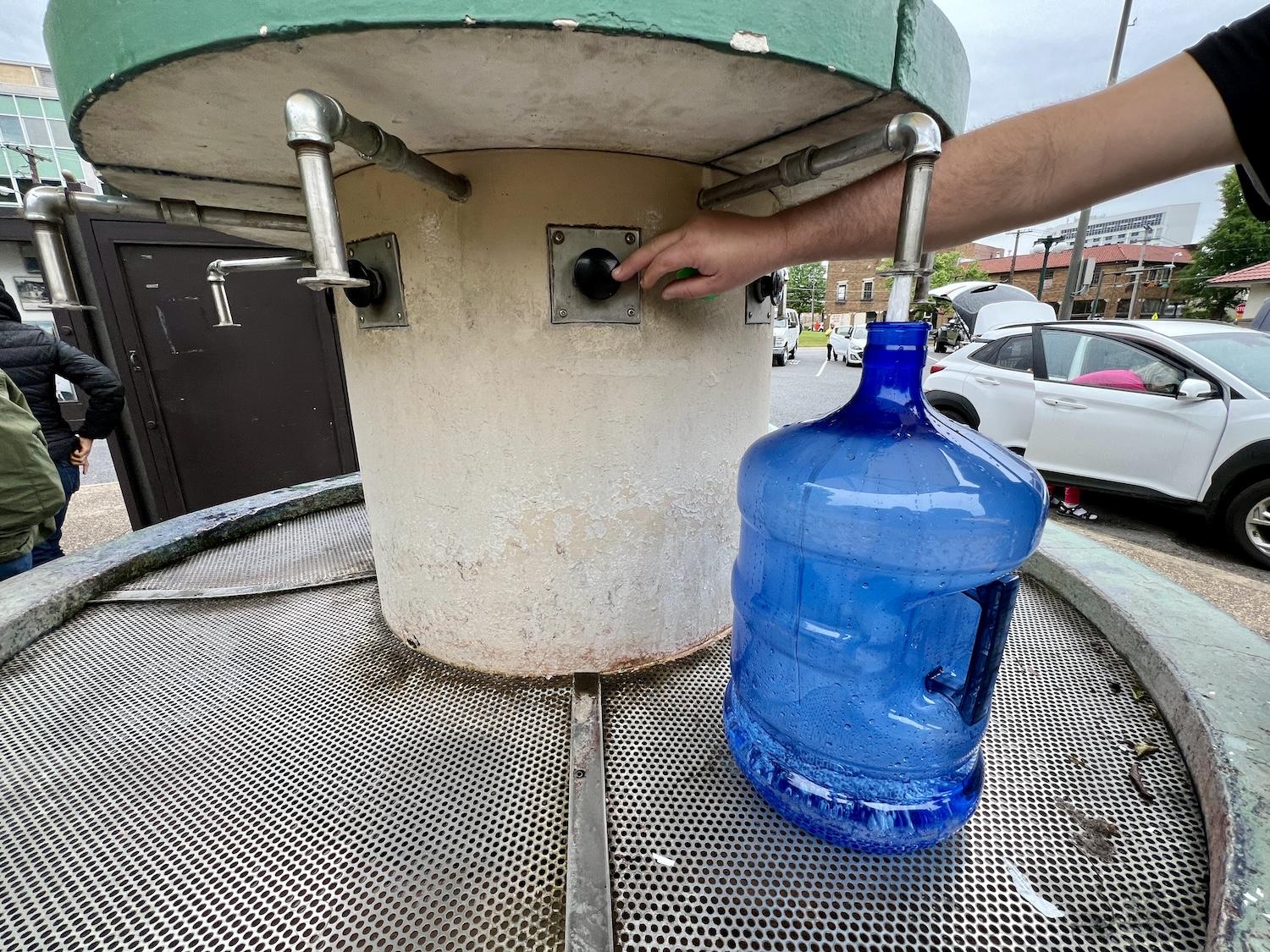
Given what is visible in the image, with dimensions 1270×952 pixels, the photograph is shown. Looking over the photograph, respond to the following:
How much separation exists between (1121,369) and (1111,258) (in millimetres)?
38114

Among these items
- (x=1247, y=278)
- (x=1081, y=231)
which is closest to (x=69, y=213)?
(x=1081, y=231)

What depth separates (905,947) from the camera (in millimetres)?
874

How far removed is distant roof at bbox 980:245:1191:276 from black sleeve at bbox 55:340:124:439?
3883 cm

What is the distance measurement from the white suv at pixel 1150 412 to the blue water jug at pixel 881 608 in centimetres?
428

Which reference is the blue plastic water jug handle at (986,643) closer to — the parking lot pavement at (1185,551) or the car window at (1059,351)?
the parking lot pavement at (1185,551)

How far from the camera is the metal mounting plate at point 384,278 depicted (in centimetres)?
134

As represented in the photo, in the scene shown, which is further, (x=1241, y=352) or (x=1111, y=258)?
(x=1111, y=258)

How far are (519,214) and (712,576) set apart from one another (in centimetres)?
105

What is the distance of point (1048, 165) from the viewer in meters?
1.01

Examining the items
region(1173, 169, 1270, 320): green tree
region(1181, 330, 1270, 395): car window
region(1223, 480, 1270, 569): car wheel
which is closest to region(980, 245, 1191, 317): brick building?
region(1173, 169, 1270, 320): green tree

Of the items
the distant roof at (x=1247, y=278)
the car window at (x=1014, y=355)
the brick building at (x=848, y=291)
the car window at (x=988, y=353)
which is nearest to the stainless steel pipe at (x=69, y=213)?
the car window at (x=1014, y=355)

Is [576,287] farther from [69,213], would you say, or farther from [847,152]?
[69,213]

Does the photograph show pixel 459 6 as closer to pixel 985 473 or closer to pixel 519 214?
pixel 519 214

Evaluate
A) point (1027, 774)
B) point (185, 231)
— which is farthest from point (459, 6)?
point (185, 231)
